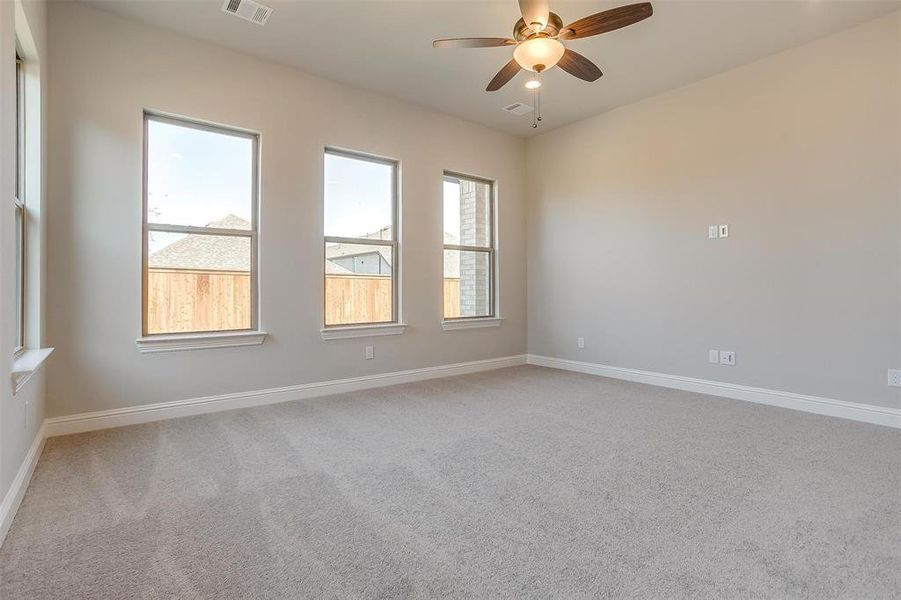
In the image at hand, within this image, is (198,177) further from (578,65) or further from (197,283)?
(578,65)

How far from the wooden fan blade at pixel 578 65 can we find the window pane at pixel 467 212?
7.66ft

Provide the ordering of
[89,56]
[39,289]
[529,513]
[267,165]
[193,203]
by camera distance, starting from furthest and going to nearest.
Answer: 1. [267,165]
2. [193,203]
3. [89,56]
4. [39,289]
5. [529,513]

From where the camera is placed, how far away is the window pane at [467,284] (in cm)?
528

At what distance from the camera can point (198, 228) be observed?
357 cm

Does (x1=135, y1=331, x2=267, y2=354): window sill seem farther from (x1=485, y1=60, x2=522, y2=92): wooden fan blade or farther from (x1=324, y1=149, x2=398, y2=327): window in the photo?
(x1=485, y1=60, x2=522, y2=92): wooden fan blade

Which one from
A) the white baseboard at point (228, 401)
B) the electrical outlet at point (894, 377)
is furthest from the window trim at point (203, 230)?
the electrical outlet at point (894, 377)

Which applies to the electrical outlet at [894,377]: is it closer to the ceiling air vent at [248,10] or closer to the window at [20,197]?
the ceiling air vent at [248,10]

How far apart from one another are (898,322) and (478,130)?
4.31 m

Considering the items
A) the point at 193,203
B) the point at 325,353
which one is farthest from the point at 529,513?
the point at 193,203

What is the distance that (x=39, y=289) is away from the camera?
2760 millimetres

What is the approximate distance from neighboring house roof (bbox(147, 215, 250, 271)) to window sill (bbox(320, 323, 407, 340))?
0.93 meters

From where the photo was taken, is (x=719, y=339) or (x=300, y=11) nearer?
(x=300, y=11)

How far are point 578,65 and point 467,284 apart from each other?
2913 mm

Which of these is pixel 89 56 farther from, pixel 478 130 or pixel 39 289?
pixel 478 130
